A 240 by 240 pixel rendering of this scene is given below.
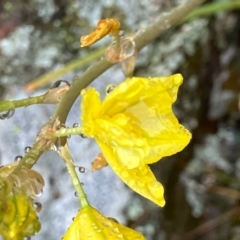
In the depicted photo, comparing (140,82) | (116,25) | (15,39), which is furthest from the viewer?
(15,39)

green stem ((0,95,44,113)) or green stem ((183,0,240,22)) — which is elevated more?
green stem ((0,95,44,113))

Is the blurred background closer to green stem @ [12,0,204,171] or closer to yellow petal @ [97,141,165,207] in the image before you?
green stem @ [12,0,204,171]

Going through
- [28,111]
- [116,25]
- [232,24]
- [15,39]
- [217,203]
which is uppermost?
[116,25]

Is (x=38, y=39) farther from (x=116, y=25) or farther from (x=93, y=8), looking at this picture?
(x=116, y=25)

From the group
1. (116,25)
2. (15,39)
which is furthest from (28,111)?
(116,25)

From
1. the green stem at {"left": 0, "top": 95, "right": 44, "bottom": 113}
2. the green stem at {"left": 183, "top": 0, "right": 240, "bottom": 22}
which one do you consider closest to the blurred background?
the green stem at {"left": 183, "top": 0, "right": 240, "bottom": 22}

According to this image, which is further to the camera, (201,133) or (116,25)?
(201,133)

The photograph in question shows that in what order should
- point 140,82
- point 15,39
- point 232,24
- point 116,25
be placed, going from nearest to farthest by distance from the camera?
point 140,82, point 116,25, point 15,39, point 232,24

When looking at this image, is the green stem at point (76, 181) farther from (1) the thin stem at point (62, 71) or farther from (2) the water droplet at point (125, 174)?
(1) the thin stem at point (62, 71)
